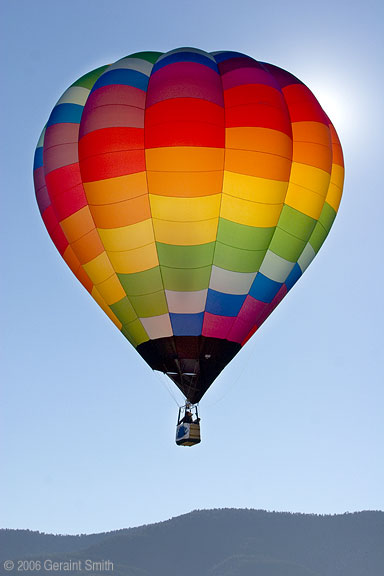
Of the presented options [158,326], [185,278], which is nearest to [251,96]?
[185,278]

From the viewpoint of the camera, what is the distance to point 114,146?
19.8 metres

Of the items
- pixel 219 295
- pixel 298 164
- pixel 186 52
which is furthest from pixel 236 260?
pixel 186 52

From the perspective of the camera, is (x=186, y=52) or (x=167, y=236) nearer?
(x=167, y=236)

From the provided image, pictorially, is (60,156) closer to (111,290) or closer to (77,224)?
(77,224)

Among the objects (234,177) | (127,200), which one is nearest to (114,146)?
(127,200)

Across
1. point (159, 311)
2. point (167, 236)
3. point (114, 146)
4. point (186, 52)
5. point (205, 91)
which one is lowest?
point (159, 311)

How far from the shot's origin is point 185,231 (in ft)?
64.9

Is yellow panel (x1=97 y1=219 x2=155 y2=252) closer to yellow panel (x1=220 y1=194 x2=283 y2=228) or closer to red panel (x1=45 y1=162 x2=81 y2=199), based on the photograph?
red panel (x1=45 y1=162 x2=81 y2=199)

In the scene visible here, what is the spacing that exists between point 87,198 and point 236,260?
3624mm

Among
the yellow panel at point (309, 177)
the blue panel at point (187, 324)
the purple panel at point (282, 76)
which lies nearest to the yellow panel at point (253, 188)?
the yellow panel at point (309, 177)

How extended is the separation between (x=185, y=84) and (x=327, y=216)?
484 centimetres

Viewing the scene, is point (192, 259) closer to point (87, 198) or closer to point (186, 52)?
point (87, 198)

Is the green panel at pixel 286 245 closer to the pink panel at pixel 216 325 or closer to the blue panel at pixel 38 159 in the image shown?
the pink panel at pixel 216 325

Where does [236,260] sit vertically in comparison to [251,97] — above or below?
below
